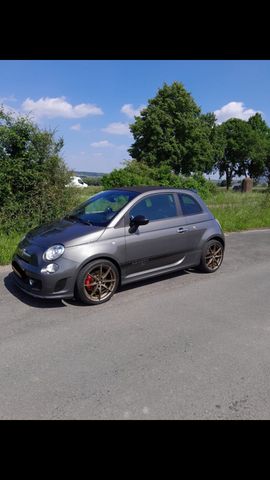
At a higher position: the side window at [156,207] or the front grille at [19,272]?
the side window at [156,207]

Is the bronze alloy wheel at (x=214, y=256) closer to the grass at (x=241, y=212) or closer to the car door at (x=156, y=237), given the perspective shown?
the car door at (x=156, y=237)

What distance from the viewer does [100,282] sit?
156 inches

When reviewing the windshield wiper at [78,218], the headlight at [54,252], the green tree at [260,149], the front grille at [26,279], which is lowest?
the front grille at [26,279]

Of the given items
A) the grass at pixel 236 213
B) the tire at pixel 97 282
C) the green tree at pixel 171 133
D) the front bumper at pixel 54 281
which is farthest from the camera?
the green tree at pixel 171 133

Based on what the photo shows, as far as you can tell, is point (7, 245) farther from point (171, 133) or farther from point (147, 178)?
point (171, 133)

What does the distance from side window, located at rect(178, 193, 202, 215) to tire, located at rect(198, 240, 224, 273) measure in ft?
2.00

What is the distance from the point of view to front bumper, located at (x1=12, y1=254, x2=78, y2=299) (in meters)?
3.64

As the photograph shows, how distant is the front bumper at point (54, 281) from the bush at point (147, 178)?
28.1 ft

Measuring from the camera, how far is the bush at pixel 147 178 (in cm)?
1222

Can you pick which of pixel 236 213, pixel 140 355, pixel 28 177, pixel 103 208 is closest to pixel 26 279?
pixel 103 208

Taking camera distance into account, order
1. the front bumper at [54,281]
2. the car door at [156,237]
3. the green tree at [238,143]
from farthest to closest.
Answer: the green tree at [238,143], the car door at [156,237], the front bumper at [54,281]

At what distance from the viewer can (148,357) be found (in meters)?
2.85

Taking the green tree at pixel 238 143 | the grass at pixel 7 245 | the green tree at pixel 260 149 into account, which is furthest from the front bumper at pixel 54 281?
the green tree at pixel 260 149
